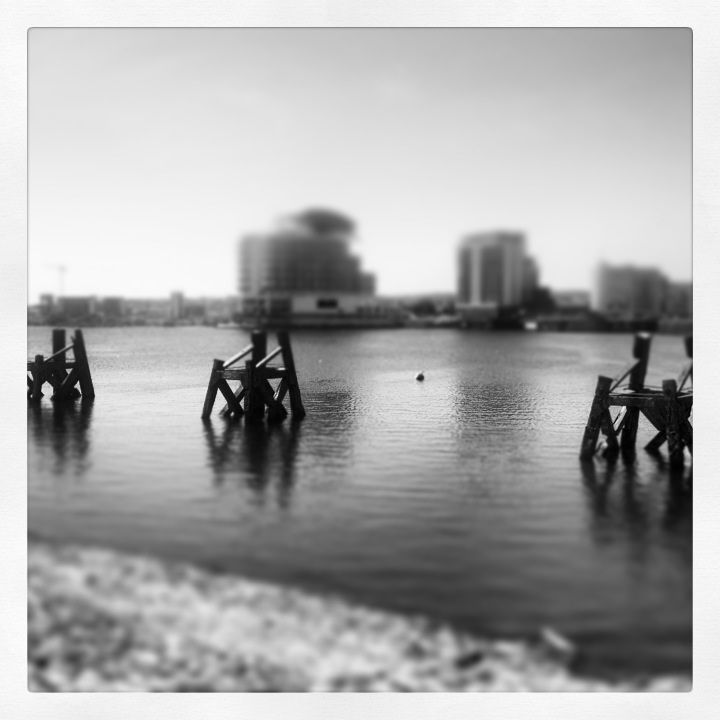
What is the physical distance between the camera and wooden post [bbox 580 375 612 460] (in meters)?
10.8

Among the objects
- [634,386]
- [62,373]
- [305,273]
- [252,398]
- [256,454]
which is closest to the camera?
[634,386]

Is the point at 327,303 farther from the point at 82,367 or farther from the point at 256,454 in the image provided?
the point at 256,454

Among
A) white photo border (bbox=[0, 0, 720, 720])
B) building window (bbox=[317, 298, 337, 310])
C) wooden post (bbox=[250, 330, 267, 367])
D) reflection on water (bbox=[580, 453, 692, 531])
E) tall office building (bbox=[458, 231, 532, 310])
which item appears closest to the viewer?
white photo border (bbox=[0, 0, 720, 720])

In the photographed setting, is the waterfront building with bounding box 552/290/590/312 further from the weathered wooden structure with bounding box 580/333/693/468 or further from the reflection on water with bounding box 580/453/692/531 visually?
the reflection on water with bounding box 580/453/692/531

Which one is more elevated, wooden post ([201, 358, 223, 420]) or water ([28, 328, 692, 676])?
wooden post ([201, 358, 223, 420])

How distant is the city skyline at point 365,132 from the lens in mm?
10719

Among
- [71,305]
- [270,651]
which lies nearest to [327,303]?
[71,305]

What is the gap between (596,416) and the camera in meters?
11.2

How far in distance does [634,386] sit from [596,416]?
806 millimetres

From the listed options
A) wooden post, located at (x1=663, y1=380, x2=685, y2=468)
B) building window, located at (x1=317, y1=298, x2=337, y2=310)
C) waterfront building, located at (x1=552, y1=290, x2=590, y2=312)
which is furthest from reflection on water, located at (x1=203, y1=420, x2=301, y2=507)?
building window, located at (x1=317, y1=298, x2=337, y2=310)

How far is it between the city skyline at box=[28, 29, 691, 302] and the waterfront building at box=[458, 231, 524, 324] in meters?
8.23
